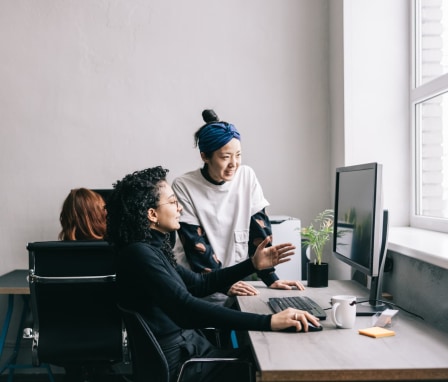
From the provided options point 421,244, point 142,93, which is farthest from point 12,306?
point 421,244

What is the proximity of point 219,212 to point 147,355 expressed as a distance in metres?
0.92

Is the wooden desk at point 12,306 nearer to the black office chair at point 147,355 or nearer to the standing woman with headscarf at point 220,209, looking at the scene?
the standing woman with headscarf at point 220,209

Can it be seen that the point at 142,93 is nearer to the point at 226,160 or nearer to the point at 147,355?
the point at 226,160

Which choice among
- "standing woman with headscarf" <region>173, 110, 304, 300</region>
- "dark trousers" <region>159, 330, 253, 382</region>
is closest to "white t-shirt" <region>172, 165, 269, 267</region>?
"standing woman with headscarf" <region>173, 110, 304, 300</region>

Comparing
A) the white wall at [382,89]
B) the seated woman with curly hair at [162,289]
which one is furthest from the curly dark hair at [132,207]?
the white wall at [382,89]

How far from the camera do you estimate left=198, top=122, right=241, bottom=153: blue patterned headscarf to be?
7.72 feet

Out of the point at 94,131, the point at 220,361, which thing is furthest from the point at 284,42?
the point at 220,361

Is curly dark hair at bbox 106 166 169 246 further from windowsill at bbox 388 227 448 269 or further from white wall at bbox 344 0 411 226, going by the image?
white wall at bbox 344 0 411 226

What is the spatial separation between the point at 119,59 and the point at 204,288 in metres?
1.92

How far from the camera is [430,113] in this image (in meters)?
2.85

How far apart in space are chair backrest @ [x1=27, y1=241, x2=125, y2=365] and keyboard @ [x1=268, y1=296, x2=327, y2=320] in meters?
0.70

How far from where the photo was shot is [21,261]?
352 centimetres

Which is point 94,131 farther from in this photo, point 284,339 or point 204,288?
point 284,339

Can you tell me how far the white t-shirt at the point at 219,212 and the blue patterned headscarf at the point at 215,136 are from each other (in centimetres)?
17
